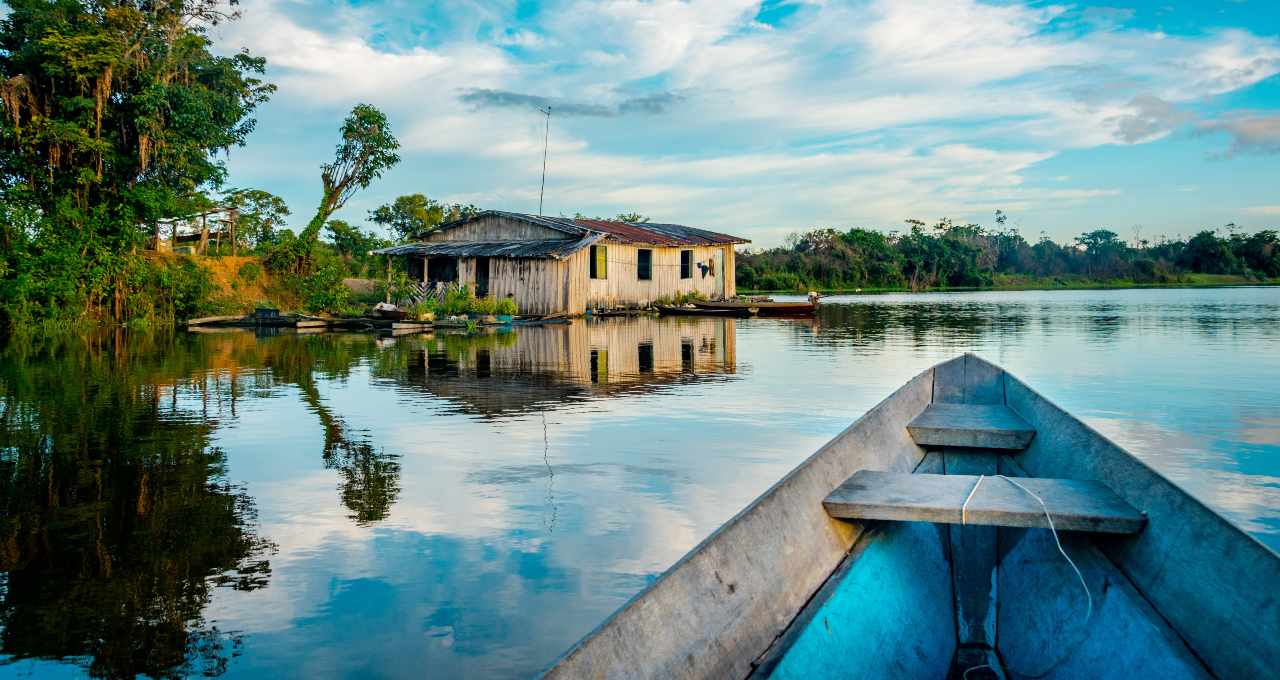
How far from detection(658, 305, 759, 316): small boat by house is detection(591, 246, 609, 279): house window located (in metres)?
3.47

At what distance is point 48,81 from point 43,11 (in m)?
1.75

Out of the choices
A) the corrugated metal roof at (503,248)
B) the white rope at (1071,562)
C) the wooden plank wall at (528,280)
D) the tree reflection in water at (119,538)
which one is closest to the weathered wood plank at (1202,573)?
the white rope at (1071,562)

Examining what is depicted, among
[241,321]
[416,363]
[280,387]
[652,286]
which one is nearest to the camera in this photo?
[280,387]

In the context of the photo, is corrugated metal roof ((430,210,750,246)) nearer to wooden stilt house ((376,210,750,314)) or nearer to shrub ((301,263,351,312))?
wooden stilt house ((376,210,750,314))

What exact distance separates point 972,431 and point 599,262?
23.9m

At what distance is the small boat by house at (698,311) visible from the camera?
30.8 metres

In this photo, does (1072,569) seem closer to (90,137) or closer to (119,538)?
(119,538)

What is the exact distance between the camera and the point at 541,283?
26688mm

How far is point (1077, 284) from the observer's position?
72.6m

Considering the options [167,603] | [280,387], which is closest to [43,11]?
[280,387]

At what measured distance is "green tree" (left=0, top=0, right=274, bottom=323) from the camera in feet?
70.5

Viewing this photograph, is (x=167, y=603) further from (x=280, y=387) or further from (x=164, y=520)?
(x=280, y=387)

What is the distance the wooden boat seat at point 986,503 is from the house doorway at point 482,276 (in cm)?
2434

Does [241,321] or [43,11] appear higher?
[43,11]
